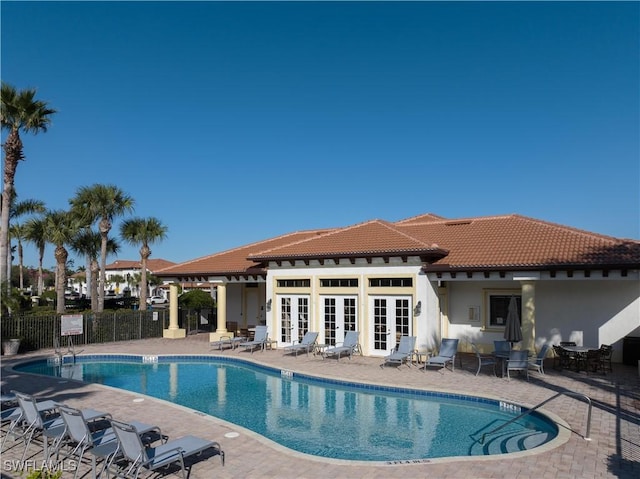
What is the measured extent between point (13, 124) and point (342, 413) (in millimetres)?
21694

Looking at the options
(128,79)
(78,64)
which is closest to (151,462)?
(78,64)

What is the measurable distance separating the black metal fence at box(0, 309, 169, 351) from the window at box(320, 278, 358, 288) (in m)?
12.1

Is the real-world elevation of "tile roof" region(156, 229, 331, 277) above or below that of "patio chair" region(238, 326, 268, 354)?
above

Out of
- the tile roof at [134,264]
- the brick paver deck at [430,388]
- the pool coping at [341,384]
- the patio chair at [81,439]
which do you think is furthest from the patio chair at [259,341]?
the tile roof at [134,264]

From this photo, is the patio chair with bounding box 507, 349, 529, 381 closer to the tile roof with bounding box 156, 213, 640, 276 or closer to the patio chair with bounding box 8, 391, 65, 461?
the tile roof with bounding box 156, 213, 640, 276

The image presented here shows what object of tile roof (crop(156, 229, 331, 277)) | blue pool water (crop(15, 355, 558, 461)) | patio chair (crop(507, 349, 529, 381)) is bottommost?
blue pool water (crop(15, 355, 558, 461))

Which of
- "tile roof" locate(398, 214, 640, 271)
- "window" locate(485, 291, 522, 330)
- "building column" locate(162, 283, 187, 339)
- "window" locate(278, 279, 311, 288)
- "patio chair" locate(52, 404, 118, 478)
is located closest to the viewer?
"patio chair" locate(52, 404, 118, 478)

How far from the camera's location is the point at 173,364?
2014cm

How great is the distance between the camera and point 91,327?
82.1ft

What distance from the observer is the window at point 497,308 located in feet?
66.6

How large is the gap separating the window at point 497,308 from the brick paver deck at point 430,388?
107 inches

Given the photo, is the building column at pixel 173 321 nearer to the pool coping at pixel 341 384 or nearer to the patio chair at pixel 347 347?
the pool coping at pixel 341 384

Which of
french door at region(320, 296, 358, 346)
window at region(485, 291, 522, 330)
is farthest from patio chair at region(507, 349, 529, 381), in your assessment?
french door at region(320, 296, 358, 346)

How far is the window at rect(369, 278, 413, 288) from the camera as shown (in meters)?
19.4
